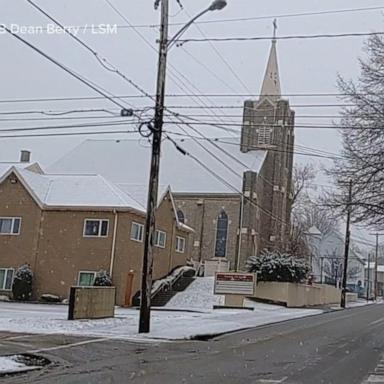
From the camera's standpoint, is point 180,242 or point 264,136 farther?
point 264,136

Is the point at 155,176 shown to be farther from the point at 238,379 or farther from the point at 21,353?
the point at 238,379

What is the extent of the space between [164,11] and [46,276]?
22.1 m

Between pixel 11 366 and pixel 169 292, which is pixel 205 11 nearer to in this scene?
pixel 11 366

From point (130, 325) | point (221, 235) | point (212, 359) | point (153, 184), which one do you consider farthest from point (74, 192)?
point (212, 359)

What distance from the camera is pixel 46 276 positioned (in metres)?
40.3

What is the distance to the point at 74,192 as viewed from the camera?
42.2 m

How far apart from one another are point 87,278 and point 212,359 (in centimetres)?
2490

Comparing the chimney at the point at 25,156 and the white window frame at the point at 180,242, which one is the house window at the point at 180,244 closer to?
the white window frame at the point at 180,242

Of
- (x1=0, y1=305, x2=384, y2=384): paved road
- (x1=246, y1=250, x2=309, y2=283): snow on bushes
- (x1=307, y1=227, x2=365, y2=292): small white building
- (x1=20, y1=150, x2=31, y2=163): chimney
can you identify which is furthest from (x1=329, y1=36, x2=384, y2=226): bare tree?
(x1=307, y1=227, x2=365, y2=292): small white building

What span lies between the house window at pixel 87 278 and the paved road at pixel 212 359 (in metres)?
17.9

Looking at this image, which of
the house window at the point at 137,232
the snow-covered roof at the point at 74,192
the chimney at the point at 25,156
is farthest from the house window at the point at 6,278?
the chimney at the point at 25,156

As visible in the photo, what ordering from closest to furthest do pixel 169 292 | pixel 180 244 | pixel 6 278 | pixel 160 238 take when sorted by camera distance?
pixel 6 278 → pixel 169 292 → pixel 160 238 → pixel 180 244

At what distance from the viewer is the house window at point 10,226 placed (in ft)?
136

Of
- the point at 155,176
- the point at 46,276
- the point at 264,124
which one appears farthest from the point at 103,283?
the point at 264,124
